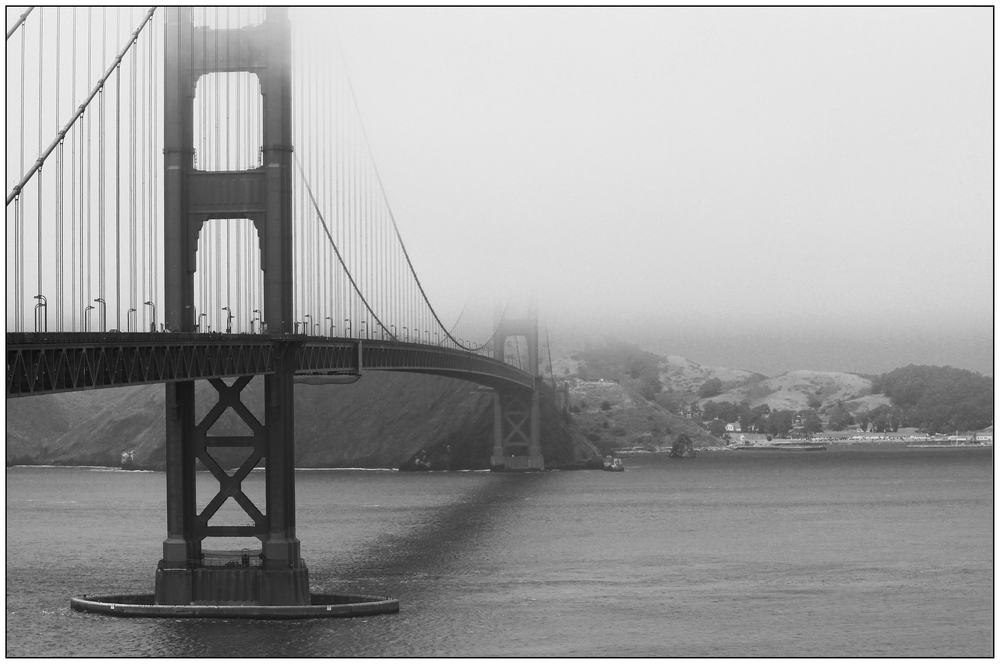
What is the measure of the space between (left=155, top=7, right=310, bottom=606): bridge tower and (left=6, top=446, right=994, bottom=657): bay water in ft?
3.80

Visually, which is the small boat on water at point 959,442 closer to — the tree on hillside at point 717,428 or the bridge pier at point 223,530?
the tree on hillside at point 717,428

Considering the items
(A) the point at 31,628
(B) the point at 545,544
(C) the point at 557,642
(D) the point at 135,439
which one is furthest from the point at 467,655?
(D) the point at 135,439

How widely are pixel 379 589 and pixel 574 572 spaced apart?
6039 millimetres

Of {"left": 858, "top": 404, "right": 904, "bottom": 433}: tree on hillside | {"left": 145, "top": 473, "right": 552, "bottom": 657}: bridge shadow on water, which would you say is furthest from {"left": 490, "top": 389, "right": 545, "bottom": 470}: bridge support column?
{"left": 858, "top": 404, "right": 904, "bottom": 433}: tree on hillside

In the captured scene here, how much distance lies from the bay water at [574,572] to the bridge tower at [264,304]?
116 centimetres

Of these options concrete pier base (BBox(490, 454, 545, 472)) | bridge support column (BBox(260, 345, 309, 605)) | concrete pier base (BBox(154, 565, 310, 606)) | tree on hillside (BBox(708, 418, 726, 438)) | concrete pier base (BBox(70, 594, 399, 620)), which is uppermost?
bridge support column (BBox(260, 345, 309, 605))

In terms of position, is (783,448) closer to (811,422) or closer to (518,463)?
(811,422)

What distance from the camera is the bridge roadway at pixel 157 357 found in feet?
60.5

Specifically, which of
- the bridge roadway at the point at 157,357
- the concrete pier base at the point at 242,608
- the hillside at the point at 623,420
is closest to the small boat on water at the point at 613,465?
the hillside at the point at 623,420

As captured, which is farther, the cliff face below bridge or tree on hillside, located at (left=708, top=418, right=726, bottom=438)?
tree on hillside, located at (left=708, top=418, right=726, bottom=438)

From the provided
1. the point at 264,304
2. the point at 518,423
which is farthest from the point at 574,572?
the point at 518,423

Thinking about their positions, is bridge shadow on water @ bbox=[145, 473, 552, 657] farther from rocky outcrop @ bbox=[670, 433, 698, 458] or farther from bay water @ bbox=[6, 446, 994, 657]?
rocky outcrop @ bbox=[670, 433, 698, 458]

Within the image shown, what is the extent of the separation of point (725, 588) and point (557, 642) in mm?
8219

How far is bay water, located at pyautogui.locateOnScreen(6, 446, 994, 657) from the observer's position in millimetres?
27203
